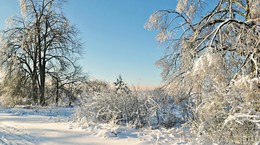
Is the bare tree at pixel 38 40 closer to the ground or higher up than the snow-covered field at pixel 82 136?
higher up

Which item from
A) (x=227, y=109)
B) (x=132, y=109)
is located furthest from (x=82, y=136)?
Answer: (x=227, y=109)

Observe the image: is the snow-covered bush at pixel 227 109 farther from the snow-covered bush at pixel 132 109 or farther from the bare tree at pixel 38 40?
the bare tree at pixel 38 40

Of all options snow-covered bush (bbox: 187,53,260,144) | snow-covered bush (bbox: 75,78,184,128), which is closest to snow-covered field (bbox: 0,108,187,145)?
snow-covered bush (bbox: 187,53,260,144)

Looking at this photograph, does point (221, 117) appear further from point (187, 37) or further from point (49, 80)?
point (49, 80)

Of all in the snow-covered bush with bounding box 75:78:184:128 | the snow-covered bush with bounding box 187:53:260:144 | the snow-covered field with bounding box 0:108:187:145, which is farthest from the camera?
the snow-covered bush with bounding box 75:78:184:128

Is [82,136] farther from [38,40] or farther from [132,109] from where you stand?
[38,40]

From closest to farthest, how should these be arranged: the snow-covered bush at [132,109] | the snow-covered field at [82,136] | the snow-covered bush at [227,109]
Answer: the snow-covered bush at [227,109] → the snow-covered field at [82,136] → the snow-covered bush at [132,109]

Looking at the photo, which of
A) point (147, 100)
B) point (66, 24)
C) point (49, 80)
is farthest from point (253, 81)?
point (49, 80)

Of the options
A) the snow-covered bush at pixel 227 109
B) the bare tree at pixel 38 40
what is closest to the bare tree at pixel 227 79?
the snow-covered bush at pixel 227 109

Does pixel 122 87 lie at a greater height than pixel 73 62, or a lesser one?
lesser

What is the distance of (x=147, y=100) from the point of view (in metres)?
9.09

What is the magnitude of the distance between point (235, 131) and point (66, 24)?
667 inches

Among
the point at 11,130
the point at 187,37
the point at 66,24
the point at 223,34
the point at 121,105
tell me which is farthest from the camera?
the point at 66,24

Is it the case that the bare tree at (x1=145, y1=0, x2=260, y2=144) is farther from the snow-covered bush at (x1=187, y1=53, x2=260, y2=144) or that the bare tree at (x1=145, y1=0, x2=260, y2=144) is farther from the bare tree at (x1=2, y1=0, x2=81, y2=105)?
the bare tree at (x1=2, y1=0, x2=81, y2=105)
